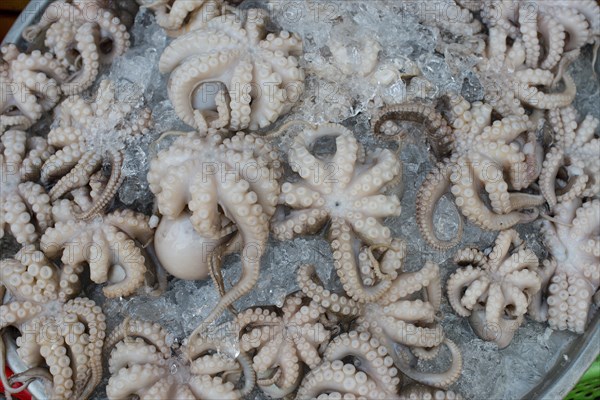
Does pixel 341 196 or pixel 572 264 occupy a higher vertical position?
pixel 341 196

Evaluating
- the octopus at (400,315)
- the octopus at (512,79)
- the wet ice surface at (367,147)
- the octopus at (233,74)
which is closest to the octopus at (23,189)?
the wet ice surface at (367,147)

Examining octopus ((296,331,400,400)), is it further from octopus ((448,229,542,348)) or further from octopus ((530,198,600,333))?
octopus ((530,198,600,333))

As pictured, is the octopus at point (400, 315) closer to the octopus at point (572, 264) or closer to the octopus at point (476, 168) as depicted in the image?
the octopus at point (476, 168)

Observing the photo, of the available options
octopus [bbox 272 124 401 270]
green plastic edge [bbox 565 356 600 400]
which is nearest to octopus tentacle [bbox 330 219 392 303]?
Answer: octopus [bbox 272 124 401 270]

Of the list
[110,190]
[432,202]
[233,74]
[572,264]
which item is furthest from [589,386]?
[110,190]

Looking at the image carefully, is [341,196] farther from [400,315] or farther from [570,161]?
[570,161]

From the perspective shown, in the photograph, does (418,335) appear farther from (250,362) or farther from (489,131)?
(489,131)
